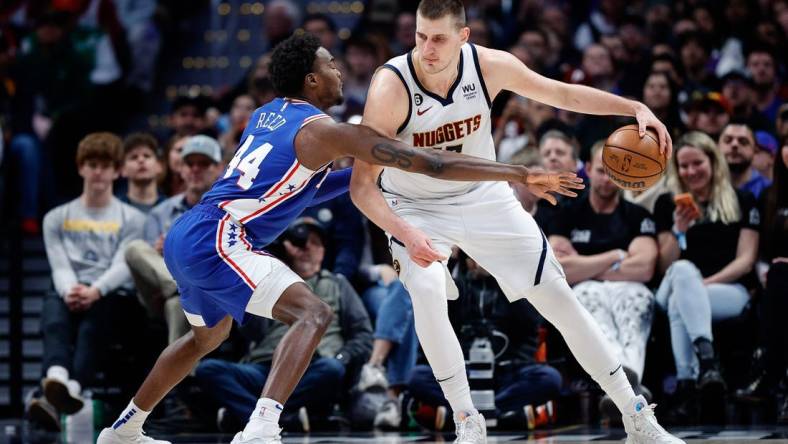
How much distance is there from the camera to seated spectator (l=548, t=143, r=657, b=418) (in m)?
7.67

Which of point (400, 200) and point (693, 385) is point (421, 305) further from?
point (693, 385)

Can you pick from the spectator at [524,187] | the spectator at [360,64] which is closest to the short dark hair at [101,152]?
the spectator at [524,187]

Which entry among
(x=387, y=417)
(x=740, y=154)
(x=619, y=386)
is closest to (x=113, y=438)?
(x=387, y=417)

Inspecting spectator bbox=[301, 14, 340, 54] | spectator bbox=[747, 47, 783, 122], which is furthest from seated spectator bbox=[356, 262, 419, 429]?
spectator bbox=[301, 14, 340, 54]

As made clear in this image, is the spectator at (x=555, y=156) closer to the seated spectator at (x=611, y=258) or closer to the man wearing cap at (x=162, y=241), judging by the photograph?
the seated spectator at (x=611, y=258)

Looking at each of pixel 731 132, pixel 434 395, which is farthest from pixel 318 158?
pixel 731 132

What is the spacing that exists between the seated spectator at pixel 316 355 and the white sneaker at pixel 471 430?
2096mm

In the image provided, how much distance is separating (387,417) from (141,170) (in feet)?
9.38

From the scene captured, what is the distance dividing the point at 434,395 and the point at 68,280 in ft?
8.99

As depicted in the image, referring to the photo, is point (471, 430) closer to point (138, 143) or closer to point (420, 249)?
point (420, 249)

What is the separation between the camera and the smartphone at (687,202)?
7.93 metres

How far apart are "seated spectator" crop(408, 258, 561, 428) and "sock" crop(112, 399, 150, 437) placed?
2.14 meters

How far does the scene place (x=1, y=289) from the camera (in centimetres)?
1080

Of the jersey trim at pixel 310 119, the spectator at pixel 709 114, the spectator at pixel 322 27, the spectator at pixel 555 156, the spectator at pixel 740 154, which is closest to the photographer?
the jersey trim at pixel 310 119
